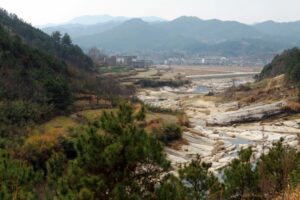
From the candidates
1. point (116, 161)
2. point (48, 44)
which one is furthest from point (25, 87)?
point (48, 44)

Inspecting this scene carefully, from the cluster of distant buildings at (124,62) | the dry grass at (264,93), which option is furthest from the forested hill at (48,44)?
the cluster of distant buildings at (124,62)

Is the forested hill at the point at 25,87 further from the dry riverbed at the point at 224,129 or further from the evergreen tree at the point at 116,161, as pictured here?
the evergreen tree at the point at 116,161

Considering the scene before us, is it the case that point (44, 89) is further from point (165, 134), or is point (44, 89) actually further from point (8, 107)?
point (165, 134)

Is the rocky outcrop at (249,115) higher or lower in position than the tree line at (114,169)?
lower

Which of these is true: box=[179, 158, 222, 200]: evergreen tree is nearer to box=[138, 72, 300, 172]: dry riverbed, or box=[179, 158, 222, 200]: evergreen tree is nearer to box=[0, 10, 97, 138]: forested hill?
box=[138, 72, 300, 172]: dry riverbed

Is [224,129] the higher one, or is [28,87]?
[28,87]

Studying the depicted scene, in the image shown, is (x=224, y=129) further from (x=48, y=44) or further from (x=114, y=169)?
(x=48, y=44)

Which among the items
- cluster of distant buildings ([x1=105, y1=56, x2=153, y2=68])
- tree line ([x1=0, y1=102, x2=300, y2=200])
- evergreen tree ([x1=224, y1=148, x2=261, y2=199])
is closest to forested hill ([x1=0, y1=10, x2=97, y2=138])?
evergreen tree ([x1=224, y1=148, x2=261, y2=199])

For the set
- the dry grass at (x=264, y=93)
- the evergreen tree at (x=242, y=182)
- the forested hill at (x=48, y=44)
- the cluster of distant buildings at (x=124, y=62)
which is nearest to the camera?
the evergreen tree at (x=242, y=182)
